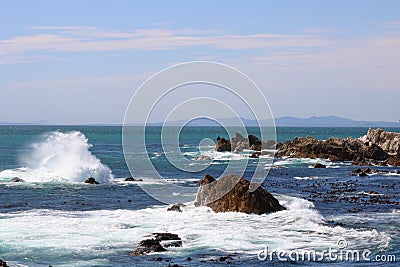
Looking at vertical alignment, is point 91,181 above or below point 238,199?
below

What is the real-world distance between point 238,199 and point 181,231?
19.6 ft

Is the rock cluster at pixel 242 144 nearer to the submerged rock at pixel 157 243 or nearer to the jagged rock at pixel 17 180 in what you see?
the jagged rock at pixel 17 180

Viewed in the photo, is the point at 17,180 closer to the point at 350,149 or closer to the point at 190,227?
the point at 190,227

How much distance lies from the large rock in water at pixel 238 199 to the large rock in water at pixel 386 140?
67.6 meters

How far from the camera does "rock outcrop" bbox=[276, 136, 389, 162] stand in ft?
298

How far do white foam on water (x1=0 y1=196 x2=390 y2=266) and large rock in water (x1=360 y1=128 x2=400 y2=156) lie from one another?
66.3 m

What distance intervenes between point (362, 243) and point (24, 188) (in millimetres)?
31153

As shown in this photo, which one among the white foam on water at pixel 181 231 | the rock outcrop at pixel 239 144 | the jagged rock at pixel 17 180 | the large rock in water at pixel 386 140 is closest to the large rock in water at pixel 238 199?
the white foam on water at pixel 181 231

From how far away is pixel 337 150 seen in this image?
9219cm

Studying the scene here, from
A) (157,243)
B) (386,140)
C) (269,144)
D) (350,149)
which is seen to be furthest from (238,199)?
(269,144)

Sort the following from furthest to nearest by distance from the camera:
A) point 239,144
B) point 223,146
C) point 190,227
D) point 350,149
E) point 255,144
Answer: point 239,144 → point 223,146 → point 255,144 → point 350,149 → point 190,227

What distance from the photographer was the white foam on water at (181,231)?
25750 mm
